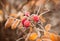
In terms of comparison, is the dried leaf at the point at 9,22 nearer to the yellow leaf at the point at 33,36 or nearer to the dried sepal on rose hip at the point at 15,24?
the dried sepal on rose hip at the point at 15,24

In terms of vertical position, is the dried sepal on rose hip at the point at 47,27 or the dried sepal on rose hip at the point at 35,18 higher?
the dried sepal on rose hip at the point at 35,18

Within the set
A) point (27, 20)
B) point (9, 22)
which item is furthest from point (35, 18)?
point (9, 22)

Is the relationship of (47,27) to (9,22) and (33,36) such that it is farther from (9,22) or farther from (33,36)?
(9,22)

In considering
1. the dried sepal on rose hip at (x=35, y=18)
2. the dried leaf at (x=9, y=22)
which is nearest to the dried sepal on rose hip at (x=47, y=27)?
the dried sepal on rose hip at (x=35, y=18)

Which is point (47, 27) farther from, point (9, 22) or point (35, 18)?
point (9, 22)

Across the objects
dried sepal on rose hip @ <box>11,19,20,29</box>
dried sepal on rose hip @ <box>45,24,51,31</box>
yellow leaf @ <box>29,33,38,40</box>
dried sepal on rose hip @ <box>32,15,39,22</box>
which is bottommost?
yellow leaf @ <box>29,33,38,40</box>

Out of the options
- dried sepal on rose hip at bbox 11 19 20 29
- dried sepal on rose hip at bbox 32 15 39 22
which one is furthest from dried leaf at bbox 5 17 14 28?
dried sepal on rose hip at bbox 32 15 39 22

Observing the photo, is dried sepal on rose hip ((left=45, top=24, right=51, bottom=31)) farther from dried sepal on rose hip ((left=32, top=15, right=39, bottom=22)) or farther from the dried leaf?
the dried leaf

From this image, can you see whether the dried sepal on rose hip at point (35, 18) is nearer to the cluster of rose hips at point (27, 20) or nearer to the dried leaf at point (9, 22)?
the cluster of rose hips at point (27, 20)

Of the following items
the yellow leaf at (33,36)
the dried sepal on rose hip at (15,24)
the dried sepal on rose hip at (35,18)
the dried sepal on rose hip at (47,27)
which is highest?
the dried sepal on rose hip at (35,18)

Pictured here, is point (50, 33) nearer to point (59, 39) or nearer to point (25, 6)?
point (59, 39)

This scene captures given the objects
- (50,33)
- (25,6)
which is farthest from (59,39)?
(25,6)
